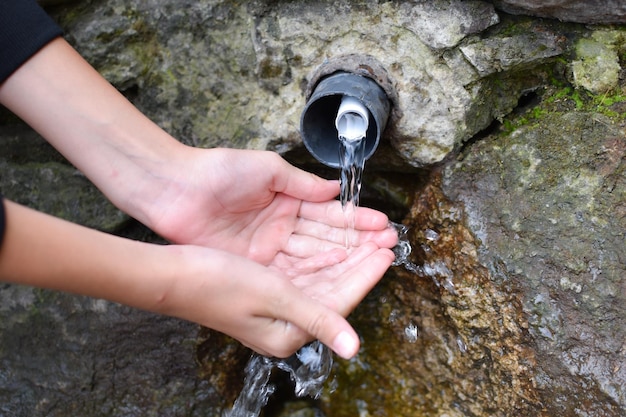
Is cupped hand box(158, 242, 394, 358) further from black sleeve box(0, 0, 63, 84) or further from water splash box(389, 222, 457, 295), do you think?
black sleeve box(0, 0, 63, 84)

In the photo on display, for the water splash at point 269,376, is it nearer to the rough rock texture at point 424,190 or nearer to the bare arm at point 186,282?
the rough rock texture at point 424,190

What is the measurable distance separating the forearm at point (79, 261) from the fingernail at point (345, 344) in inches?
19.5

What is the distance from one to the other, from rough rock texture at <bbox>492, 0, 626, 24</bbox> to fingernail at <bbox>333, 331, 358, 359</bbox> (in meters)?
1.28

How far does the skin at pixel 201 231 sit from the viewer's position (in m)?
1.59

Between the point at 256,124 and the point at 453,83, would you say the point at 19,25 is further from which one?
the point at 453,83

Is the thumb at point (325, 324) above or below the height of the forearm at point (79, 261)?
below

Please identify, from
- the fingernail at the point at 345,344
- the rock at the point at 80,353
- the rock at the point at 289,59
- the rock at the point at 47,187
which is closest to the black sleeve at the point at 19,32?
the rock at the point at 289,59

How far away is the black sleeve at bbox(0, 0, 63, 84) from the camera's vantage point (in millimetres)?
1874

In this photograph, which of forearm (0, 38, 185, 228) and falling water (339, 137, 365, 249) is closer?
forearm (0, 38, 185, 228)

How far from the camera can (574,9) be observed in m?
2.01

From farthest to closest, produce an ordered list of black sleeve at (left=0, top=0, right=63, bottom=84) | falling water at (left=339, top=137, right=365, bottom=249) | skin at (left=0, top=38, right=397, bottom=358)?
falling water at (left=339, top=137, right=365, bottom=249) < black sleeve at (left=0, top=0, right=63, bottom=84) < skin at (left=0, top=38, right=397, bottom=358)

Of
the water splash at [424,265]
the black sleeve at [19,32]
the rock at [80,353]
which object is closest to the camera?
the black sleeve at [19,32]

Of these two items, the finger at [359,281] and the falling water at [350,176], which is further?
the falling water at [350,176]

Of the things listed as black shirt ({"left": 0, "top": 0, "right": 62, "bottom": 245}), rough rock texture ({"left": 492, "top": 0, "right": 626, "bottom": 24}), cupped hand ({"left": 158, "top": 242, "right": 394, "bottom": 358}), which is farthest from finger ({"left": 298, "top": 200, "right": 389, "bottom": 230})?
black shirt ({"left": 0, "top": 0, "right": 62, "bottom": 245})
